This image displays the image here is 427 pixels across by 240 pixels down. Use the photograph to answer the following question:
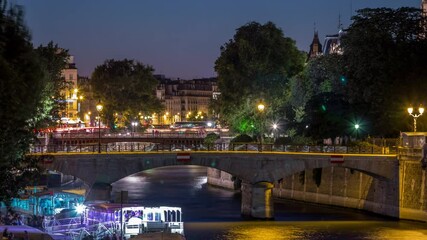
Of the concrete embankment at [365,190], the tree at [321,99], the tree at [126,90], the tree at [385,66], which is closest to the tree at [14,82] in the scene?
the concrete embankment at [365,190]

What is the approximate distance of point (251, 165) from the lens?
6744 centimetres

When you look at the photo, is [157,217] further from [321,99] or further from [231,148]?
[321,99]

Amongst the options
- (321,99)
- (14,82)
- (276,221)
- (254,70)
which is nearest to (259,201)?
(276,221)

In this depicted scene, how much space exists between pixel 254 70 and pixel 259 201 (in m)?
36.0

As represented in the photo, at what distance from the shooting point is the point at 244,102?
337 feet

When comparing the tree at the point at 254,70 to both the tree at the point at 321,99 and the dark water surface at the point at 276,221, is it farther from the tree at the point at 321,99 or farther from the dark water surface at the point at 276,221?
the dark water surface at the point at 276,221

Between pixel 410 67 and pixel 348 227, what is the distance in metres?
18.6

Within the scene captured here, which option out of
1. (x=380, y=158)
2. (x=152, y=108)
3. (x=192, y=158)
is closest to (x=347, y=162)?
(x=380, y=158)

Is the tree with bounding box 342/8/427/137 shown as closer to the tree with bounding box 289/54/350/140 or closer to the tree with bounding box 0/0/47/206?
the tree with bounding box 289/54/350/140

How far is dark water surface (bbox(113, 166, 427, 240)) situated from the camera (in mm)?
58969

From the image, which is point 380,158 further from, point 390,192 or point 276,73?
point 276,73

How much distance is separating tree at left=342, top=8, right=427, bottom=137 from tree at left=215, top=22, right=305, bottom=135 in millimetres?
20421

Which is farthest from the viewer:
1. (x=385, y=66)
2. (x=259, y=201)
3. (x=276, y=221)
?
(x=385, y=66)

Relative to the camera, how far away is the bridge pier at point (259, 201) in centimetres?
6656
